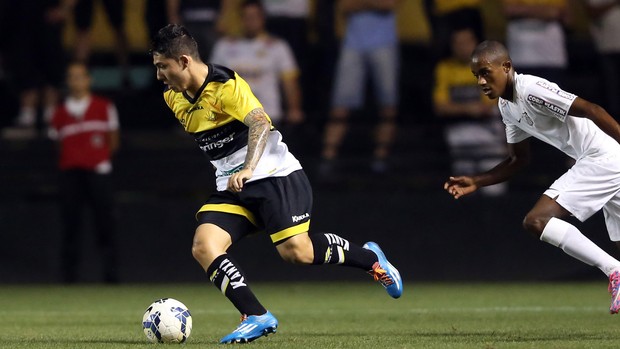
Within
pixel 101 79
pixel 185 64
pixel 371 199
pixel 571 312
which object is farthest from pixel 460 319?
pixel 101 79

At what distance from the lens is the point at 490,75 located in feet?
22.6

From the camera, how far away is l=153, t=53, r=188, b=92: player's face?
6.62 metres

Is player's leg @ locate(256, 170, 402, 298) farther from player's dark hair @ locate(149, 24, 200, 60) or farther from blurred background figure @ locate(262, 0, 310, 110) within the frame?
blurred background figure @ locate(262, 0, 310, 110)

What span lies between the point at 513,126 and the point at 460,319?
1628 millimetres

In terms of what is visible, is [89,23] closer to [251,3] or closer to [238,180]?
[251,3]

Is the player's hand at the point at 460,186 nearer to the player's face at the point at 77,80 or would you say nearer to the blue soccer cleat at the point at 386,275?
the blue soccer cleat at the point at 386,275

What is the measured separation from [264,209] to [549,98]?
1.75 metres

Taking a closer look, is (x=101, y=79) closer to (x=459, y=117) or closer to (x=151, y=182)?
(x=151, y=182)

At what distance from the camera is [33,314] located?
30.1 ft

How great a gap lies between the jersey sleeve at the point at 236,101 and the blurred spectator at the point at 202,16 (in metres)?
6.40

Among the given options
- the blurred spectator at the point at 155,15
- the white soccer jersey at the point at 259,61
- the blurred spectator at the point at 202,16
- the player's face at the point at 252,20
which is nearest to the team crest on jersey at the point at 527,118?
the white soccer jersey at the point at 259,61

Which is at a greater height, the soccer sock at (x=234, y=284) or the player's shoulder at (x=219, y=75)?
the player's shoulder at (x=219, y=75)

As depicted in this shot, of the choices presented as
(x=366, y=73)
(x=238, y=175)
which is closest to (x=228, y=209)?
(x=238, y=175)

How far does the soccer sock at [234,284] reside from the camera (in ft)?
21.5
